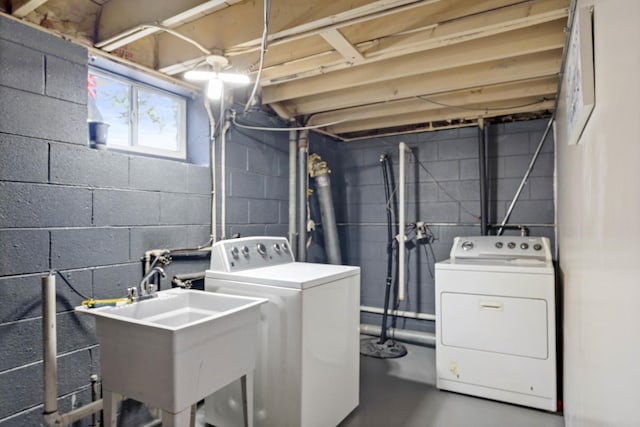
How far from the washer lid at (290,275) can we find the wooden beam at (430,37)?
118 cm

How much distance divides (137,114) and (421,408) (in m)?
2.49

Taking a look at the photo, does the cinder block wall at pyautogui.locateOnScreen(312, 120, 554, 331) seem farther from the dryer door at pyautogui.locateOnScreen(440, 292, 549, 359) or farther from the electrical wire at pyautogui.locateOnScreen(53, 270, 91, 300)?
the electrical wire at pyautogui.locateOnScreen(53, 270, 91, 300)

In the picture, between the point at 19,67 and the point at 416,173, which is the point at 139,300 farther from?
the point at 416,173

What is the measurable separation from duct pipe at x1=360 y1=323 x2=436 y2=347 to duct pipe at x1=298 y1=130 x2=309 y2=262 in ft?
3.42

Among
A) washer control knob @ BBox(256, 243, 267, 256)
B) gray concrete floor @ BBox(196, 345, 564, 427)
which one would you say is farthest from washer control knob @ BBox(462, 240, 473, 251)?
washer control knob @ BBox(256, 243, 267, 256)

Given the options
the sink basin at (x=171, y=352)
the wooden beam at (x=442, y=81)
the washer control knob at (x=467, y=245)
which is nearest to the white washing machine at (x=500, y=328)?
the washer control knob at (x=467, y=245)

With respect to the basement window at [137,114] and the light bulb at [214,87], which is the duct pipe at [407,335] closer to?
the basement window at [137,114]

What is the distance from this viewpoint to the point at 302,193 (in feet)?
10.3

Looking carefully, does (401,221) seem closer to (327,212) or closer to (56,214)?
(327,212)

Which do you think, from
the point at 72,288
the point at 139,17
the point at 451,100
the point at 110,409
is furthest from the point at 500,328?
the point at 139,17

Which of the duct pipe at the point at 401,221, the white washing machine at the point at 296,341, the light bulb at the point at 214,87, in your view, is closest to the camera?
the white washing machine at the point at 296,341

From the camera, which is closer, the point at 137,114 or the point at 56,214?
the point at 56,214

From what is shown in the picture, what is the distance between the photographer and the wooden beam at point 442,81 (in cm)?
218

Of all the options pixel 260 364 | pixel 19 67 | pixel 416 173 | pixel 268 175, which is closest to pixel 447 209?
pixel 416 173
